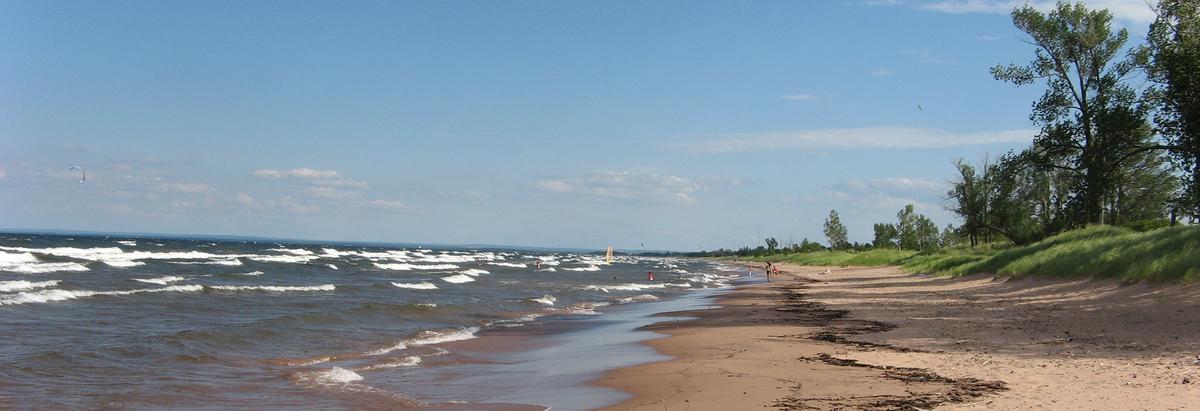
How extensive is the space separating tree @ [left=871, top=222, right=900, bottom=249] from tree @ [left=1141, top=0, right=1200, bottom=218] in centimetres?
9451

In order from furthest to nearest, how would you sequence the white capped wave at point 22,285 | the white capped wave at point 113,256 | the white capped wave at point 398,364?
the white capped wave at point 113,256 → the white capped wave at point 22,285 → the white capped wave at point 398,364

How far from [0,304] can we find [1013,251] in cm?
3602

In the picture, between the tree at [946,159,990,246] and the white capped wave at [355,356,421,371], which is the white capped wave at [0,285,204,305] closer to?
the white capped wave at [355,356,421,371]

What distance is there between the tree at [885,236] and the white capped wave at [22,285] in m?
102

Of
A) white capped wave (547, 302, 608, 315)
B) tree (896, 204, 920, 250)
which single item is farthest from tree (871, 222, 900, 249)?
white capped wave (547, 302, 608, 315)

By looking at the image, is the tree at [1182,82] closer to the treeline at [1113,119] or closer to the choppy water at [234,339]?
the treeline at [1113,119]

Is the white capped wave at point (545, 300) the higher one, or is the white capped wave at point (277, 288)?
the white capped wave at point (277, 288)

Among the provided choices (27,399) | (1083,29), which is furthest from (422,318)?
(1083,29)

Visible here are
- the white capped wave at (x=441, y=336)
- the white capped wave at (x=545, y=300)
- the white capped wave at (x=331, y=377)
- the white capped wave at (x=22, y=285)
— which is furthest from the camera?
the white capped wave at (x=545, y=300)

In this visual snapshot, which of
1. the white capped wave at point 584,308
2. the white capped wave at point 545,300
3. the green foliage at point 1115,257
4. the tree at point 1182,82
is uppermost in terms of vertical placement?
the tree at point 1182,82

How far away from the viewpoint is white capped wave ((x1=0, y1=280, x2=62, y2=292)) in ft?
95.9

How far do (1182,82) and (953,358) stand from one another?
12.6 metres

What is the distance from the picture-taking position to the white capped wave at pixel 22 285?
29.2 m

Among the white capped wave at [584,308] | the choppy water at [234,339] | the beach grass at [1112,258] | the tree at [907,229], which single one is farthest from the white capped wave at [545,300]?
the tree at [907,229]
